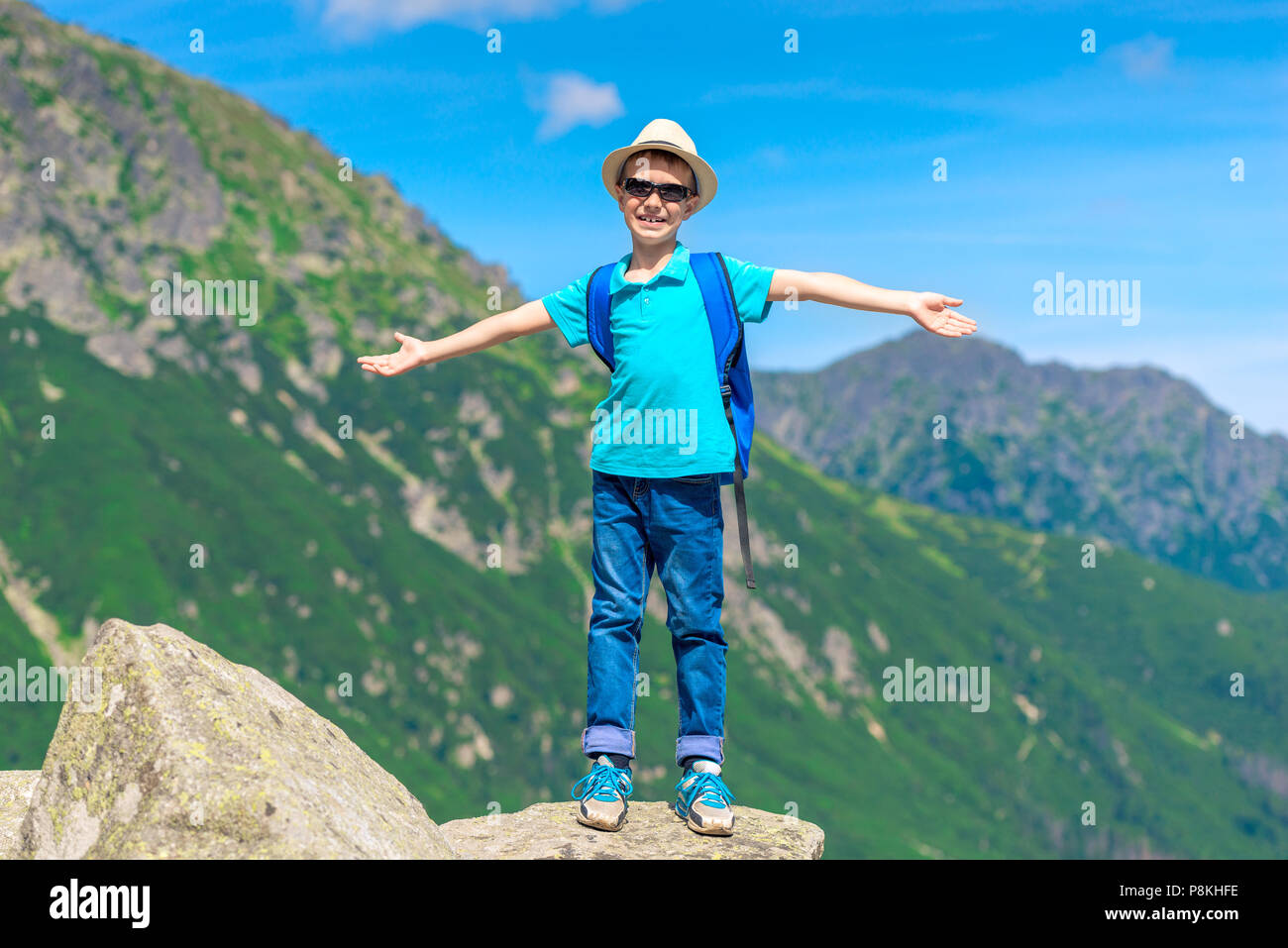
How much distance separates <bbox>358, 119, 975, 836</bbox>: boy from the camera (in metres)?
Answer: 11.2

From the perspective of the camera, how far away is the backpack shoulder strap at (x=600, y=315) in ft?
37.9

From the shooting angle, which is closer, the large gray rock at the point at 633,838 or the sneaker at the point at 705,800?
the large gray rock at the point at 633,838

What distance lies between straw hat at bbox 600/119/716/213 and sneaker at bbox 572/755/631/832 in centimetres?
571

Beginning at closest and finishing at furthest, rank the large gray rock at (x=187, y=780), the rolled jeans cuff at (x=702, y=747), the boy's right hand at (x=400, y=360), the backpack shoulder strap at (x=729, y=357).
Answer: the large gray rock at (x=187, y=780)
the backpack shoulder strap at (x=729, y=357)
the rolled jeans cuff at (x=702, y=747)
the boy's right hand at (x=400, y=360)

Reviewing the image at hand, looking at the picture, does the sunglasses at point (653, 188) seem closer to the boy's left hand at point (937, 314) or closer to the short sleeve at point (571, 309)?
the short sleeve at point (571, 309)

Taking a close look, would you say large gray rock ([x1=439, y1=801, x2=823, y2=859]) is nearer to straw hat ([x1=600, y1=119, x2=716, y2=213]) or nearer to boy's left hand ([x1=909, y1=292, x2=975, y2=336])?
boy's left hand ([x1=909, y1=292, x2=975, y2=336])

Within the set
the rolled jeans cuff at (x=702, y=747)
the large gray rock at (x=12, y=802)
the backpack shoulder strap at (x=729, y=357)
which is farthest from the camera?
the large gray rock at (x=12, y=802)

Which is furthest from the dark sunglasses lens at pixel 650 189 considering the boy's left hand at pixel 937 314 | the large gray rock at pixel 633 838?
the large gray rock at pixel 633 838

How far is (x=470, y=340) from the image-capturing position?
1148cm

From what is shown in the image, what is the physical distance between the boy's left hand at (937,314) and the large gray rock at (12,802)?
382 inches

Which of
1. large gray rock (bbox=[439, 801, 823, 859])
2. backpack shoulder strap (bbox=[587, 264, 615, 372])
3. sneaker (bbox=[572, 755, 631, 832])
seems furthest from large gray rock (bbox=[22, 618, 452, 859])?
backpack shoulder strap (bbox=[587, 264, 615, 372])
